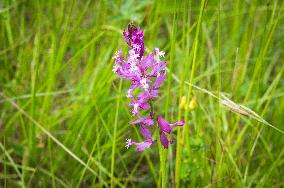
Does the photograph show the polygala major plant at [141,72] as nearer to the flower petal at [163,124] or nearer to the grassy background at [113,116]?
the flower petal at [163,124]

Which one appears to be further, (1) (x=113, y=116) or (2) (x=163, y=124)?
(1) (x=113, y=116)

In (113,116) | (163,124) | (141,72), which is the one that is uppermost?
(141,72)

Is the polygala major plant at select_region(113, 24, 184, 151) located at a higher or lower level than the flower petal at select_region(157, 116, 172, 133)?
higher

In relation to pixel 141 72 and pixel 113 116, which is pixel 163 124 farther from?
pixel 113 116

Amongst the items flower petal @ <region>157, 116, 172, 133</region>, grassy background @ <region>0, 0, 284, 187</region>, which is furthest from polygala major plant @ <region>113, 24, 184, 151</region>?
grassy background @ <region>0, 0, 284, 187</region>

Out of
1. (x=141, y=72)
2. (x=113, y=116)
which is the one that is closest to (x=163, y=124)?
(x=141, y=72)

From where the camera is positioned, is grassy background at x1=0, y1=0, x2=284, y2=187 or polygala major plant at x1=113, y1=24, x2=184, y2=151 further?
grassy background at x1=0, y1=0, x2=284, y2=187

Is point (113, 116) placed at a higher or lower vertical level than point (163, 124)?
lower

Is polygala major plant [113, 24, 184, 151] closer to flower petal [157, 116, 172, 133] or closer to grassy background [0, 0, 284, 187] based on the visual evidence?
flower petal [157, 116, 172, 133]

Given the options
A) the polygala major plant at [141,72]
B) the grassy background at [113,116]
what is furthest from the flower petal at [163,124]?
the grassy background at [113,116]
